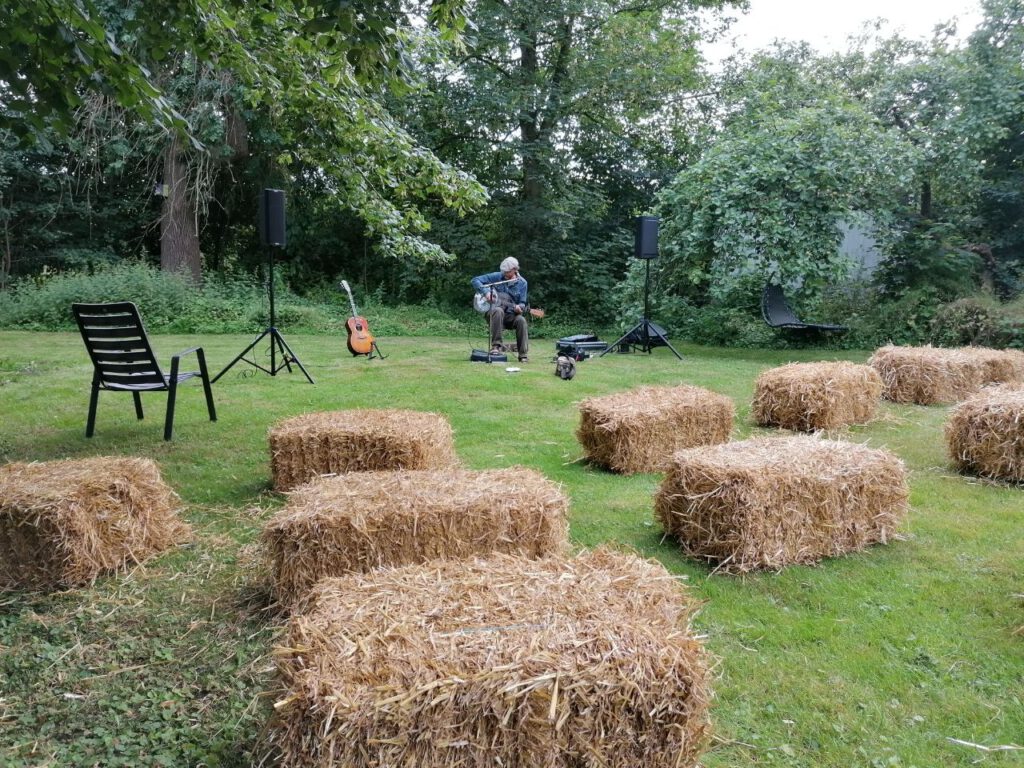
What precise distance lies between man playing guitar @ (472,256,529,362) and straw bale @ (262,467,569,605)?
6122mm

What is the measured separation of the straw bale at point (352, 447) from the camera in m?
3.66

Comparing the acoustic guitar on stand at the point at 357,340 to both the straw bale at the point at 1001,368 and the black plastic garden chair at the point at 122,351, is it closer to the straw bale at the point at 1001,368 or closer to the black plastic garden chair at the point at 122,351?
the black plastic garden chair at the point at 122,351

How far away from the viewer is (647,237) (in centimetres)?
966

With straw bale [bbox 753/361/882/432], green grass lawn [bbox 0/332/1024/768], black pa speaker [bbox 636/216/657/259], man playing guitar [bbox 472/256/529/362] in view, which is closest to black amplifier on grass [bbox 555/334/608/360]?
man playing guitar [bbox 472/256/529/362]

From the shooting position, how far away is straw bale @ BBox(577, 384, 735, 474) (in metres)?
4.31

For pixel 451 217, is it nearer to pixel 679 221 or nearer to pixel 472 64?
pixel 472 64

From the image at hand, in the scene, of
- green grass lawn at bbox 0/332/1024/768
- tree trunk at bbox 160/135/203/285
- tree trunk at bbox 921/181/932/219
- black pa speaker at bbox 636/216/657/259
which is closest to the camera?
green grass lawn at bbox 0/332/1024/768

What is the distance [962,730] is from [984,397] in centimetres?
317

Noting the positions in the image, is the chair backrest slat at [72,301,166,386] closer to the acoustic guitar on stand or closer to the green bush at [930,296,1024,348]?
the acoustic guitar on stand

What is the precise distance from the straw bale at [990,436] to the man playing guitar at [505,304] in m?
5.07

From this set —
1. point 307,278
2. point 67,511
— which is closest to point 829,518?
point 67,511

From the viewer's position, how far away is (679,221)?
1102cm

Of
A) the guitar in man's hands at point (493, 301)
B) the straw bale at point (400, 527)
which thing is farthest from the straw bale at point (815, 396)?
the guitar in man's hands at point (493, 301)

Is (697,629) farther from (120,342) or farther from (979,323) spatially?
(979,323)
